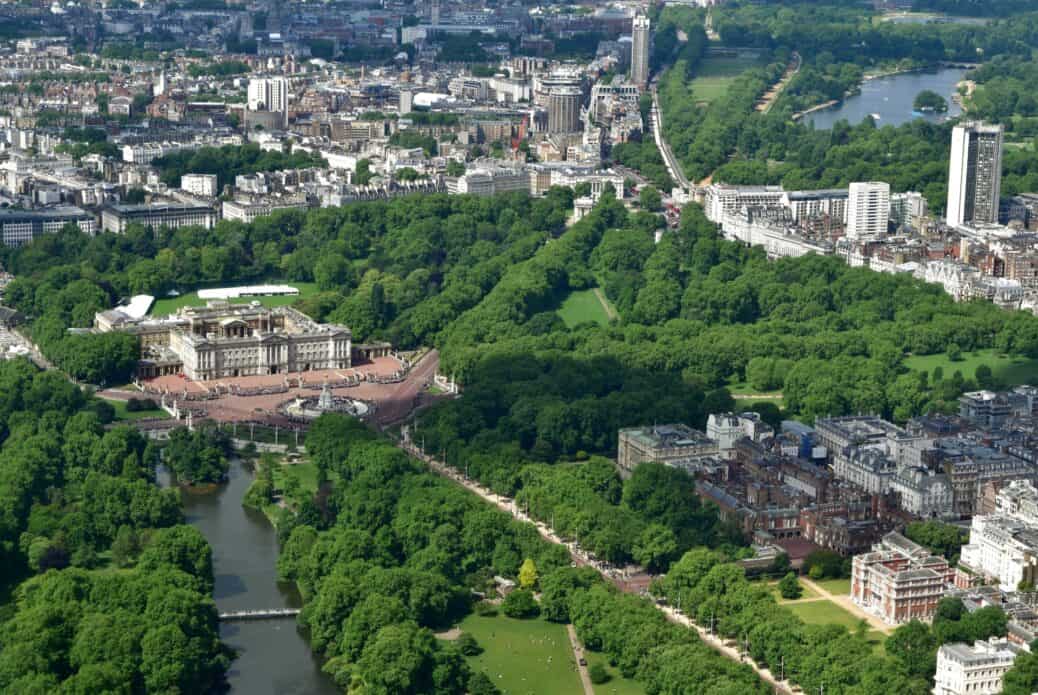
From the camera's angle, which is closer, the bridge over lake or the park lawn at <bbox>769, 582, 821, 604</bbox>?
the bridge over lake

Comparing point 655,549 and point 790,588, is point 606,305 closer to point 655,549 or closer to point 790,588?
point 655,549

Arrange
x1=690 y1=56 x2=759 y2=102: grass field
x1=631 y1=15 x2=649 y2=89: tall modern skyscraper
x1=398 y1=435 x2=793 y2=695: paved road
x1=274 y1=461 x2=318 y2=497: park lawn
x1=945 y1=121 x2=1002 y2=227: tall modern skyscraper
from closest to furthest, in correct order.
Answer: x1=398 y1=435 x2=793 y2=695: paved road < x1=274 y1=461 x2=318 y2=497: park lawn < x1=945 y1=121 x2=1002 y2=227: tall modern skyscraper < x1=690 y1=56 x2=759 y2=102: grass field < x1=631 y1=15 x2=649 y2=89: tall modern skyscraper

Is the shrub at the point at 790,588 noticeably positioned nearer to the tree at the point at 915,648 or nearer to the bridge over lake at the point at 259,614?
the tree at the point at 915,648

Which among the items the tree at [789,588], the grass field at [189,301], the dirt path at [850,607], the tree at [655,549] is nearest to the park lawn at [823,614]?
the dirt path at [850,607]

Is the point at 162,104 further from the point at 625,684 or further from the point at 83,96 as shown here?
the point at 625,684

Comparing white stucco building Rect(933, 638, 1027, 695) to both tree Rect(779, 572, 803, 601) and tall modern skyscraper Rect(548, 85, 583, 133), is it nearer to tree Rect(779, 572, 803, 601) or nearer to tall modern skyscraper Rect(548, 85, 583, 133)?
tree Rect(779, 572, 803, 601)

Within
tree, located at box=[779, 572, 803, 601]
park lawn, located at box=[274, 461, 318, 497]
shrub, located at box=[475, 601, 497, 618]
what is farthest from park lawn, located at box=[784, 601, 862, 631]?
park lawn, located at box=[274, 461, 318, 497]
